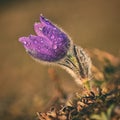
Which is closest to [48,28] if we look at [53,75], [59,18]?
[53,75]

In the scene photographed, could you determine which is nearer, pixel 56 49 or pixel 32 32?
pixel 56 49

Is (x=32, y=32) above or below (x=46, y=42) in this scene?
above

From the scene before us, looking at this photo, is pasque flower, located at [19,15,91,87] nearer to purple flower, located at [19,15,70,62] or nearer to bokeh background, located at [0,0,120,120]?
purple flower, located at [19,15,70,62]

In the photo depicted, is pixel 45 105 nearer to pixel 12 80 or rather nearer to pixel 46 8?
pixel 12 80

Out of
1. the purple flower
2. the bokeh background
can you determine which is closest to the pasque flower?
the purple flower

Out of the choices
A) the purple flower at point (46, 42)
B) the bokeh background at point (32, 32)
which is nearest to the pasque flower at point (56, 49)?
the purple flower at point (46, 42)

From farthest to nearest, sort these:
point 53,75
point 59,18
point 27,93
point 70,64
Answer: point 59,18 < point 27,93 < point 53,75 < point 70,64

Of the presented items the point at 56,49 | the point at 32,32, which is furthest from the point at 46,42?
the point at 32,32

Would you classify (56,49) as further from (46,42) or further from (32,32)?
(32,32)
